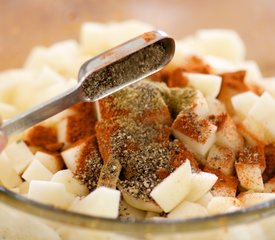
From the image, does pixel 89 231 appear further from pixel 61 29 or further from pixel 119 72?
pixel 61 29

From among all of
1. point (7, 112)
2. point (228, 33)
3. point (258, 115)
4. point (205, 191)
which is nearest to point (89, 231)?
point (205, 191)

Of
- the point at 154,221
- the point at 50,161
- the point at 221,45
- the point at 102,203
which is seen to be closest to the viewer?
the point at 154,221

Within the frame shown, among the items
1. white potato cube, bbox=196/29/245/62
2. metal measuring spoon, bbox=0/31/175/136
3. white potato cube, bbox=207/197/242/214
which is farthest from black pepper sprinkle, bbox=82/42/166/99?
white potato cube, bbox=196/29/245/62

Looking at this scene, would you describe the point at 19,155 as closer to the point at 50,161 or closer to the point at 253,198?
the point at 50,161

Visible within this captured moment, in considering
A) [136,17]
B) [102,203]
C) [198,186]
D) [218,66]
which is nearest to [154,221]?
[102,203]

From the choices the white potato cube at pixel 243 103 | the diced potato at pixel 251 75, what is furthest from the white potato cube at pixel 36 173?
the diced potato at pixel 251 75

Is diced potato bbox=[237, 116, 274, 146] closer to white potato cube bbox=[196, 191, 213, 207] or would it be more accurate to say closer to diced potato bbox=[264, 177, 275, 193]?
diced potato bbox=[264, 177, 275, 193]
